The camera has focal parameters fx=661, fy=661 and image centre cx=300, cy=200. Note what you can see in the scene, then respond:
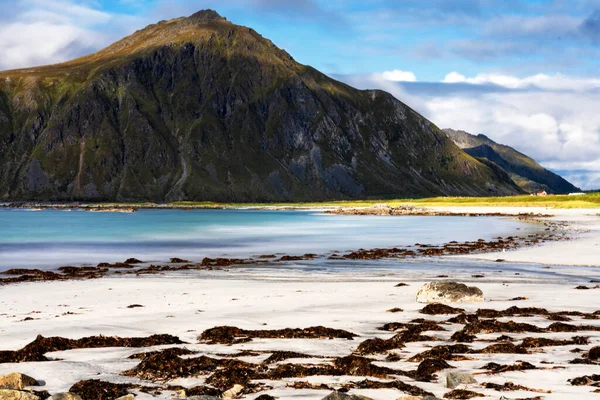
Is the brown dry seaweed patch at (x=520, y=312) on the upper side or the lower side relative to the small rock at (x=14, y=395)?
lower

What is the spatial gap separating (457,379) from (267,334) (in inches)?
225

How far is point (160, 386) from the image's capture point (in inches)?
410

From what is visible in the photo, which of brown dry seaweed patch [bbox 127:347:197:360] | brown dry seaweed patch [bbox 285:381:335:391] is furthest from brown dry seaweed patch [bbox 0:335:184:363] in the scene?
brown dry seaweed patch [bbox 285:381:335:391]

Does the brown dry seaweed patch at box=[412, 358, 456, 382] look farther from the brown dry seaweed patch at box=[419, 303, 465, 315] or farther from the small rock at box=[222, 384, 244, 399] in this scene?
the brown dry seaweed patch at box=[419, 303, 465, 315]

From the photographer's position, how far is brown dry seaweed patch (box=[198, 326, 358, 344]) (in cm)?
1436

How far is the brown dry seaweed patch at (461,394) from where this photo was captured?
940 centimetres

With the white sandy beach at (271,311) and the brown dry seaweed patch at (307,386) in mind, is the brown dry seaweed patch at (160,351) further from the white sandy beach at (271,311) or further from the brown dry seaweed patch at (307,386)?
the brown dry seaweed patch at (307,386)

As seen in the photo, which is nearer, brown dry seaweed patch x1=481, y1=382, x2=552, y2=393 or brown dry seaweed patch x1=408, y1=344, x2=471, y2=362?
brown dry seaweed patch x1=481, y1=382, x2=552, y2=393

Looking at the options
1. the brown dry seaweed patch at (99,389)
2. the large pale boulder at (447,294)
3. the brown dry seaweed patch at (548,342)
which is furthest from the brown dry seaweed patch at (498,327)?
the brown dry seaweed patch at (99,389)

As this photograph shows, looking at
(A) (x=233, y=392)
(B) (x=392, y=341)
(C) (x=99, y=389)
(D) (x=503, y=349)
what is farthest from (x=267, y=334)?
(C) (x=99, y=389)

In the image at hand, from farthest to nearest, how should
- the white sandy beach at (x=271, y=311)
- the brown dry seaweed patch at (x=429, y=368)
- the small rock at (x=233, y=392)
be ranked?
the white sandy beach at (x=271, y=311), the brown dry seaweed patch at (x=429, y=368), the small rock at (x=233, y=392)

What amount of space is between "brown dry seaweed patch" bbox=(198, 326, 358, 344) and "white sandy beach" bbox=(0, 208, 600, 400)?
362 millimetres

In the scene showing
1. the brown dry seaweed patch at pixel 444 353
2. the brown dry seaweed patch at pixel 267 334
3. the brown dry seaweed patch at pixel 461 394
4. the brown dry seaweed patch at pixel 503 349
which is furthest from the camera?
the brown dry seaweed patch at pixel 267 334

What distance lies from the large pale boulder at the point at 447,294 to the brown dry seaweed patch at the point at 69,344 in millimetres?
8709
